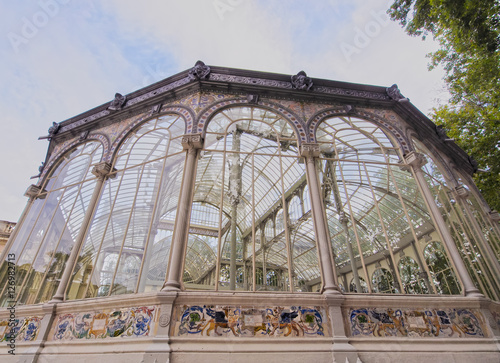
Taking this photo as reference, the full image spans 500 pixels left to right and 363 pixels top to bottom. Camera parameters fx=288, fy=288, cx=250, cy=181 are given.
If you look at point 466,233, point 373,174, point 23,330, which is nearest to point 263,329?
point 23,330

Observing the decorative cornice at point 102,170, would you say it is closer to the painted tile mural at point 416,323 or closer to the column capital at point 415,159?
the painted tile mural at point 416,323

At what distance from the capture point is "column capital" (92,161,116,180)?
848 centimetres

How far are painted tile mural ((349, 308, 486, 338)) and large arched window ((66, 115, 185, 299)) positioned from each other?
14.0ft

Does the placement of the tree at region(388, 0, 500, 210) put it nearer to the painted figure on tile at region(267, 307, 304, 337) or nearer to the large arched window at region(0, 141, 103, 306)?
the painted figure on tile at region(267, 307, 304, 337)

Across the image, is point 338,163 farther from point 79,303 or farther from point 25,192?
point 25,192

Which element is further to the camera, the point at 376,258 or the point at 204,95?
the point at 376,258

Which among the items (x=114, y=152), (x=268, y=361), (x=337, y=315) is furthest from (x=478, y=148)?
(x=114, y=152)

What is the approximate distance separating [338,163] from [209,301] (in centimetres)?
535

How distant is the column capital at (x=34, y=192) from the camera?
988cm

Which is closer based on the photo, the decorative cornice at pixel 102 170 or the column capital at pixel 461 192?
the decorative cornice at pixel 102 170

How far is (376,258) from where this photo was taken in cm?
1236

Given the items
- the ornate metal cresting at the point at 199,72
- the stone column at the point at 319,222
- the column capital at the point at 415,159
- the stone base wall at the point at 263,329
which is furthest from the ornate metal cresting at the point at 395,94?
the stone base wall at the point at 263,329

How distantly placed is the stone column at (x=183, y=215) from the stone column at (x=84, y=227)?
8.80 ft

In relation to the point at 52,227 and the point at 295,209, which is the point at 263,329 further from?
the point at 52,227
